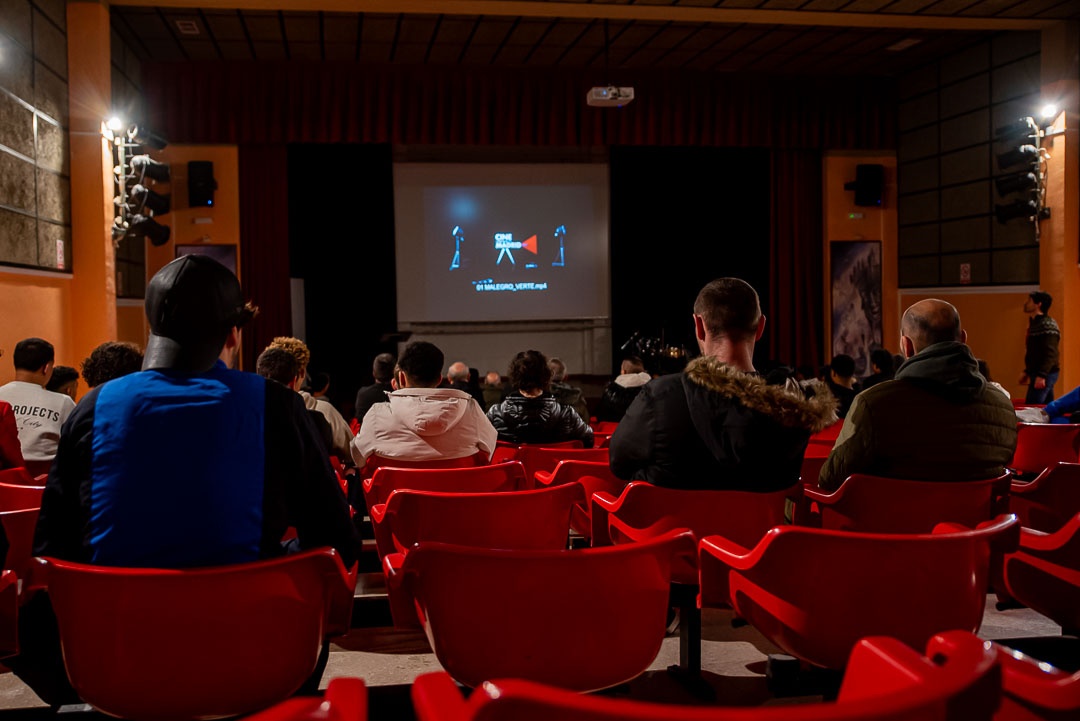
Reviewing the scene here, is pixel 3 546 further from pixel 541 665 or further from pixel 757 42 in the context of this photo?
pixel 757 42

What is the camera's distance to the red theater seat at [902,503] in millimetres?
2303

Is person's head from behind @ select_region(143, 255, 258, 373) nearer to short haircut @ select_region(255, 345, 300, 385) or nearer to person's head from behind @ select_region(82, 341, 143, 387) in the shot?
short haircut @ select_region(255, 345, 300, 385)

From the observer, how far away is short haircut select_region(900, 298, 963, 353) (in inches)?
105

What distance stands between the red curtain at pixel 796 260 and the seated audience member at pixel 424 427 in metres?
8.79

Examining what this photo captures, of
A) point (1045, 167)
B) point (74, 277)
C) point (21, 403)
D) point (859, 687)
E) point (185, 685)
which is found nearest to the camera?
point (859, 687)

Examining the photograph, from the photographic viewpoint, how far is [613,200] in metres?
11.5

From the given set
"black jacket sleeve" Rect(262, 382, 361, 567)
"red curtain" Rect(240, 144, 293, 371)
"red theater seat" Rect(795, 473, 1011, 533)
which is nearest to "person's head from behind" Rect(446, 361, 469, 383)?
"red curtain" Rect(240, 144, 293, 371)

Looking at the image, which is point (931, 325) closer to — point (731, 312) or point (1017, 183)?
point (731, 312)

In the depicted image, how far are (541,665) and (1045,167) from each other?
963cm

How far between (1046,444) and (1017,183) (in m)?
5.94

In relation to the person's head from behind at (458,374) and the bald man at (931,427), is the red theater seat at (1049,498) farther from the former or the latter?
the person's head from behind at (458,374)

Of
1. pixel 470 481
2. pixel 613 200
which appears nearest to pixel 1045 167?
pixel 613 200

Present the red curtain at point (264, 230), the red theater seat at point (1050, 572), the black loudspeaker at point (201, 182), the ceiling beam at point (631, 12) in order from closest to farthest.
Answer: the red theater seat at point (1050, 572) → the ceiling beam at point (631, 12) → the black loudspeaker at point (201, 182) → the red curtain at point (264, 230)

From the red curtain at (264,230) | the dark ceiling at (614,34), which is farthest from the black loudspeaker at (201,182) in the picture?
the dark ceiling at (614,34)
